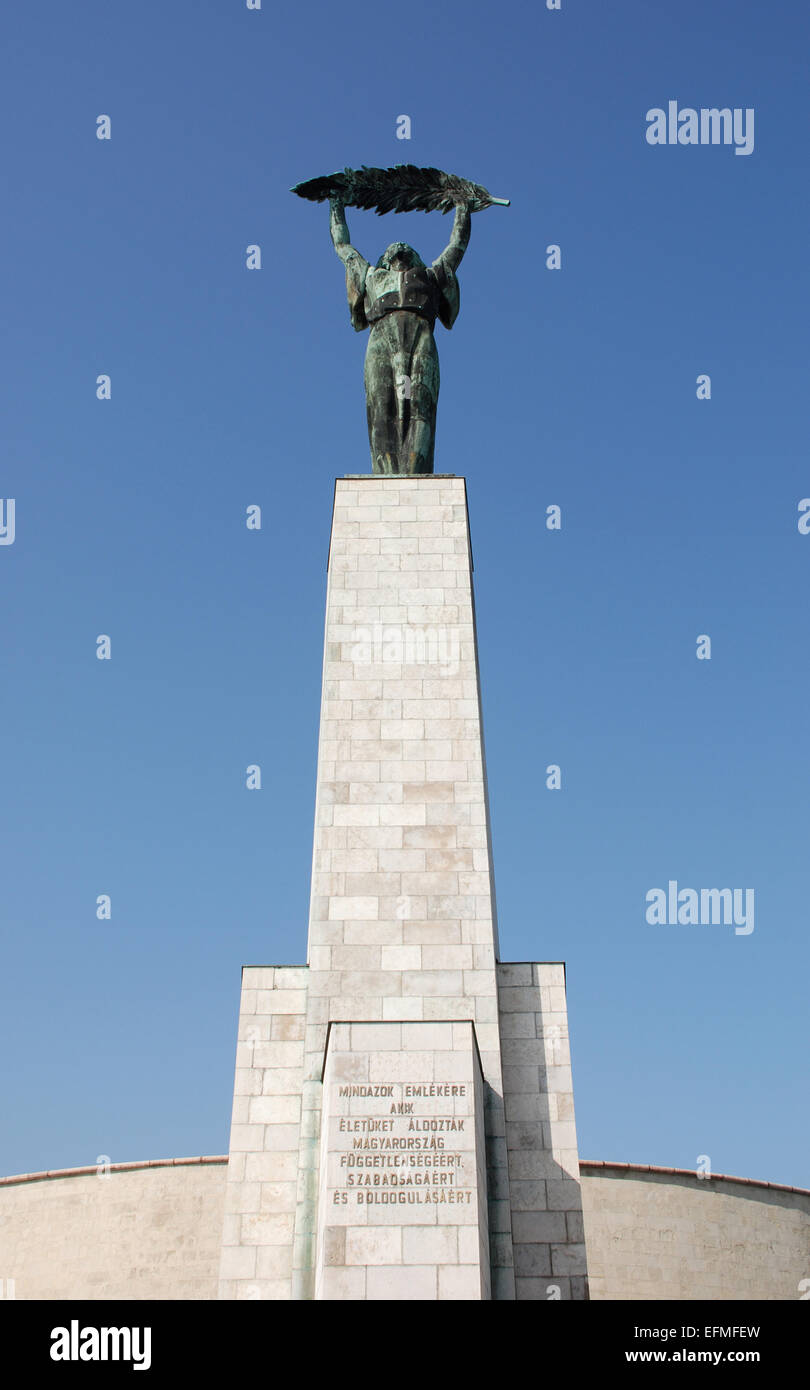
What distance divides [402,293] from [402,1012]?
10.7 m

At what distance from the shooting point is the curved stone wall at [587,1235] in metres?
20.5

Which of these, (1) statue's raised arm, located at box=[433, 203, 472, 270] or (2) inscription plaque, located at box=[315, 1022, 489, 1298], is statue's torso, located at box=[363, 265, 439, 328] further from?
(2) inscription plaque, located at box=[315, 1022, 489, 1298]

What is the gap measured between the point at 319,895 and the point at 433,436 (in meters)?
7.58

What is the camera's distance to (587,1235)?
2089cm

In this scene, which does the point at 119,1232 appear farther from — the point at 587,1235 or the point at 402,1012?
the point at 402,1012

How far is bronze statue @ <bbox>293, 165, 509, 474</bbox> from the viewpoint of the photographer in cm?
1703

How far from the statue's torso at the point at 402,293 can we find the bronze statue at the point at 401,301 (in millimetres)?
15

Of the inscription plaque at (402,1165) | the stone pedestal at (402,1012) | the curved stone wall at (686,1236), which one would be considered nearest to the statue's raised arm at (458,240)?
Answer: the stone pedestal at (402,1012)

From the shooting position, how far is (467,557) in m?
15.4

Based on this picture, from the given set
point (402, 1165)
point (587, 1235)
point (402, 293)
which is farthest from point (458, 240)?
point (587, 1235)

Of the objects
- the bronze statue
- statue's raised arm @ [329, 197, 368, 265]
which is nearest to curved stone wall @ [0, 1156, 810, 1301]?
the bronze statue
